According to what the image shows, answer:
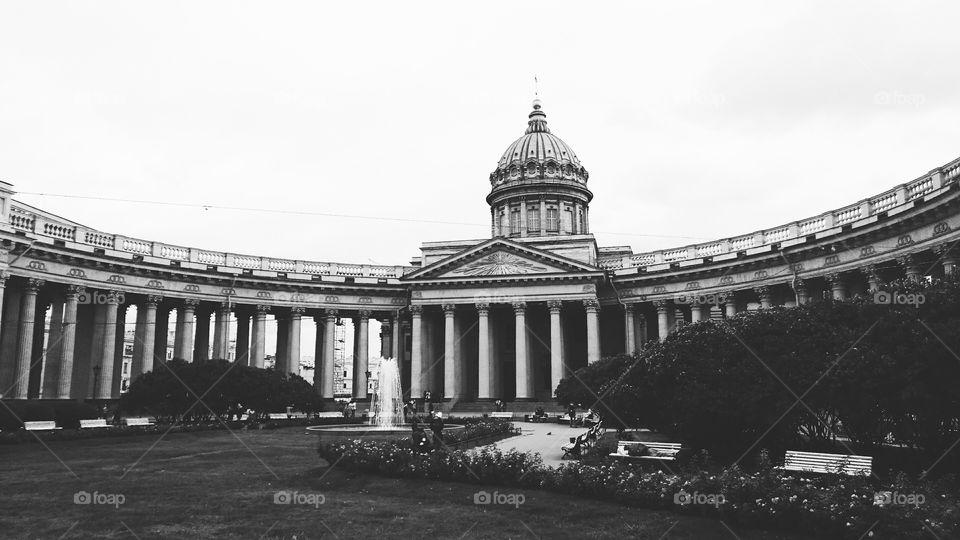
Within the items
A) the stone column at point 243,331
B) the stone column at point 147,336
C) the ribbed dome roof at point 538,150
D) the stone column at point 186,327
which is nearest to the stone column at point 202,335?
the stone column at point 243,331

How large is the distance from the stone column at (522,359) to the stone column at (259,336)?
2104 cm

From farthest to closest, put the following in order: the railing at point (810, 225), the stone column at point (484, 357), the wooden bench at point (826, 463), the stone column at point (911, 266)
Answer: the stone column at point (484, 357), the stone column at point (911, 266), the railing at point (810, 225), the wooden bench at point (826, 463)

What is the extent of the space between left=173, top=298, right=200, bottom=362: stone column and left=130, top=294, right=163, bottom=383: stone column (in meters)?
2.12

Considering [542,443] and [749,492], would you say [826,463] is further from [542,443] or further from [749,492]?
[542,443]

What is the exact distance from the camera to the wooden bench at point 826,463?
1794 centimetres

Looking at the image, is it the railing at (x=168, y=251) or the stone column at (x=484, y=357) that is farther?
the stone column at (x=484, y=357)

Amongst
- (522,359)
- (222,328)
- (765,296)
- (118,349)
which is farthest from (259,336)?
(765,296)

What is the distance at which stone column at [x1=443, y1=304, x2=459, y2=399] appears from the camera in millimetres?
64125

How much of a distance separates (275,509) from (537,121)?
254ft

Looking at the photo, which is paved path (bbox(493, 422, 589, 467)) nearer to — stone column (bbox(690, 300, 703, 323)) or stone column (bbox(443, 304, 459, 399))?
stone column (bbox(690, 300, 703, 323))

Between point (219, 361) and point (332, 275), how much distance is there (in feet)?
82.0

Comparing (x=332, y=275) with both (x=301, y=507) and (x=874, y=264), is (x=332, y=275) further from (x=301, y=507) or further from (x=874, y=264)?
(x=301, y=507)

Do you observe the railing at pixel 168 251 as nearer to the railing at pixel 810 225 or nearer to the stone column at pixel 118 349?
the stone column at pixel 118 349

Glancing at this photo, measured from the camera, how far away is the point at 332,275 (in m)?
67.9
